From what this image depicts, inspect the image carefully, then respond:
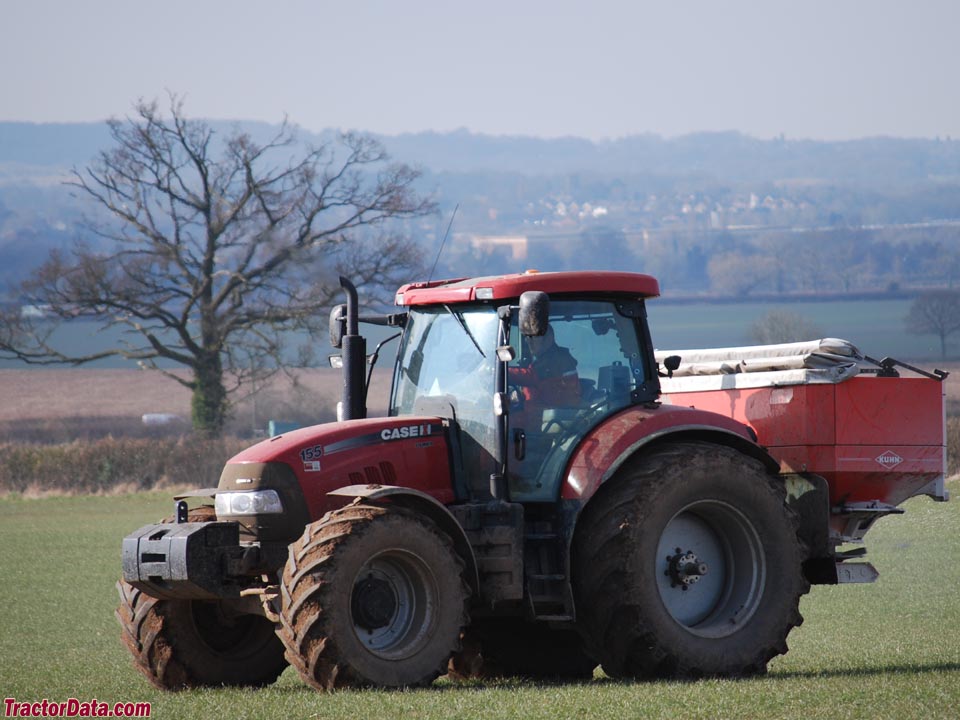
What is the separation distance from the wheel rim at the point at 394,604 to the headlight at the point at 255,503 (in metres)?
0.77

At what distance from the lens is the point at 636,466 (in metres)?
10.0

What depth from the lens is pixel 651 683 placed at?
952 centimetres

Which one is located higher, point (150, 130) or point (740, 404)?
point (150, 130)

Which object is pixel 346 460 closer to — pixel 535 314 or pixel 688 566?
pixel 535 314

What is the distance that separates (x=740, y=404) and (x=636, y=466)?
5.74 feet

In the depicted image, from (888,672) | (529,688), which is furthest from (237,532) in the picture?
(888,672)

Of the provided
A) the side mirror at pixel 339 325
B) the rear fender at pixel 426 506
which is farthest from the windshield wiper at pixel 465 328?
the rear fender at pixel 426 506

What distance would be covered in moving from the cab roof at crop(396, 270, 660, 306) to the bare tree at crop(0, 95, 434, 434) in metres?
41.9

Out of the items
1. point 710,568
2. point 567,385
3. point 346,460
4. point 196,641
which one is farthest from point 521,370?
point 196,641

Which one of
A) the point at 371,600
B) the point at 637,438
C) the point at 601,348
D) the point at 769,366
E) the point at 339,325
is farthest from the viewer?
the point at 769,366

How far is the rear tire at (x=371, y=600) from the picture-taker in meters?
8.76

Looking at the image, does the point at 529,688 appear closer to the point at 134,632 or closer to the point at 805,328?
the point at 134,632

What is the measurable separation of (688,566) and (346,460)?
241 centimetres

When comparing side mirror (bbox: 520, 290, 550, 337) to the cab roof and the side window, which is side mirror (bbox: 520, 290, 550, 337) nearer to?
the cab roof
